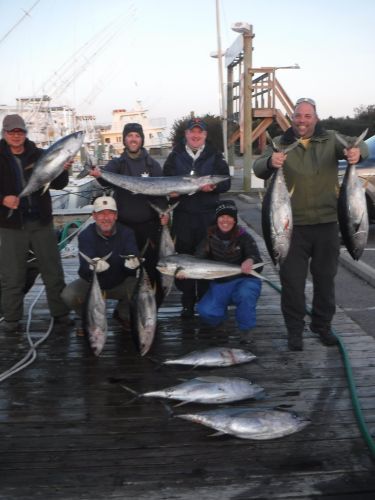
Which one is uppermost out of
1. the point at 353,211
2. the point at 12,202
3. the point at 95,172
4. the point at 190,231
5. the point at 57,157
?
the point at 57,157

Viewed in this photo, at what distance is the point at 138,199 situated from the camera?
4824 millimetres

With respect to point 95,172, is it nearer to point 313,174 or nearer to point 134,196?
point 134,196

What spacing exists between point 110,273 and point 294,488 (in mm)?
2605

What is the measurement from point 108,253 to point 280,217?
1656 millimetres

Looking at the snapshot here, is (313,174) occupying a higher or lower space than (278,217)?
higher

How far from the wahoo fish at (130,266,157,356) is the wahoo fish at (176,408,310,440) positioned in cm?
109

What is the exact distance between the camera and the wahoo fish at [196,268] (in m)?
4.27

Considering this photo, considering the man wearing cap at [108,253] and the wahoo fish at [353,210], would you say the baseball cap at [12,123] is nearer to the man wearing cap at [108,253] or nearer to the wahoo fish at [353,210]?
the man wearing cap at [108,253]

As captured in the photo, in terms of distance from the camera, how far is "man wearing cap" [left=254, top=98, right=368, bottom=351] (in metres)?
3.91

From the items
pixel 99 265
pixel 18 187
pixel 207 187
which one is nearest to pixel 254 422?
pixel 99 265

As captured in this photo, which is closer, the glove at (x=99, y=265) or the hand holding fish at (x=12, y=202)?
the glove at (x=99, y=265)

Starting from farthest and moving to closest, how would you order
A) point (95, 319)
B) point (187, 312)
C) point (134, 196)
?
point (187, 312)
point (134, 196)
point (95, 319)

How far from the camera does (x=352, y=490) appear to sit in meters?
2.45

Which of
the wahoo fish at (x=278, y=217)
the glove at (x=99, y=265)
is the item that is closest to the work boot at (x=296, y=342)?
the wahoo fish at (x=278, y=217)
